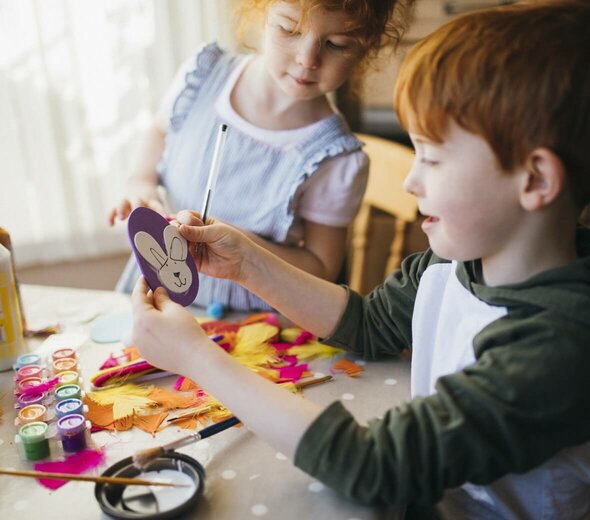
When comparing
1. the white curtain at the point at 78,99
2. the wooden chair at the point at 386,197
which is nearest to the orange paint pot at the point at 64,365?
the wooden chair at the point at 386,197

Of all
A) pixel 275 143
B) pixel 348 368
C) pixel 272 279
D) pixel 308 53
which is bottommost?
pixel 348 368

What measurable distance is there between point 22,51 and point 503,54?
1445 mm

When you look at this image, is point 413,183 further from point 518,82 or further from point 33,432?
point 33,432

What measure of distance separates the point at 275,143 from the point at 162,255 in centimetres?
49

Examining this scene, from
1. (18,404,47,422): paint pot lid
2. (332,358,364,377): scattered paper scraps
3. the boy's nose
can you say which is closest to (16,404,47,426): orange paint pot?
(18,404,47,422): paint pot lid

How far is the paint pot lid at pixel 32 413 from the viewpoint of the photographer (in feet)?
2.65

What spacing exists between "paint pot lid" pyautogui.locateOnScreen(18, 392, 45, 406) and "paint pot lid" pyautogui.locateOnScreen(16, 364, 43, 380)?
4 centimetres

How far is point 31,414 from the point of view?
0.82 m

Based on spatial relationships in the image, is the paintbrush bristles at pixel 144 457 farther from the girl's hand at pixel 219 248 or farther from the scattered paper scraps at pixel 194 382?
the girl's hand at pixel 219 248

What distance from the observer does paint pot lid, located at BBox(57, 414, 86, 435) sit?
2.49 ft

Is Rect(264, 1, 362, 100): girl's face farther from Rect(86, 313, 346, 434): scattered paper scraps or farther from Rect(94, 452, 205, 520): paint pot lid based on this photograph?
Rect(94, 452, 205, 520): paint pot lid

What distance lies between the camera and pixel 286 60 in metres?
1.13

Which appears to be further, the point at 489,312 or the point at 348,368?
the point at 348,368

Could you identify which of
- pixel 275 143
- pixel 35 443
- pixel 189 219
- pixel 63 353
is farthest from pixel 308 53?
pixel 35 443
